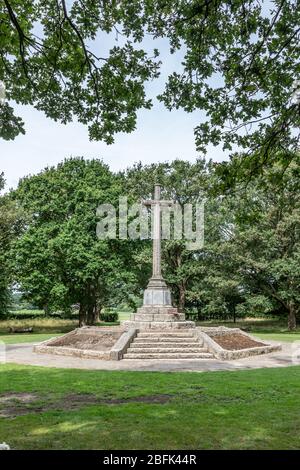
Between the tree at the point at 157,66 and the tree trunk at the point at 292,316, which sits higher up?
the tree at the point at 157,66

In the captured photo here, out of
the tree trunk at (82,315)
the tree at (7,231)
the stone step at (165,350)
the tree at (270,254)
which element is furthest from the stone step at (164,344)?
the tree trunk at (82,315)

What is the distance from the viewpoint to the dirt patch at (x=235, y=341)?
1764 centimetres

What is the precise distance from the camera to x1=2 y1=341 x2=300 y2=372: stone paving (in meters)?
13.2

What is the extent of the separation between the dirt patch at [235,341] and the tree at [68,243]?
42.1 feet

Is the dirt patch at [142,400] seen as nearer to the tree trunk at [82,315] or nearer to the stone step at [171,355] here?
the stone step at [171,355]

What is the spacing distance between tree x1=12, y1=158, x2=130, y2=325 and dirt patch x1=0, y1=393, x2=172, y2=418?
2058 centimetres

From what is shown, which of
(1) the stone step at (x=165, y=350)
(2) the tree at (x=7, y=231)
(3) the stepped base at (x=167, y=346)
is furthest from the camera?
(2) the tree at (x=7, y=231)

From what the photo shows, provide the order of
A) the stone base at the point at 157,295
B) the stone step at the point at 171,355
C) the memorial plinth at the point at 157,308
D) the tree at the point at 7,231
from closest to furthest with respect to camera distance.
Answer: the stone step at the point at 171,355 < the memorial plinth at the point at 157,308 < the stone base at the point at 157,295 < the tree at the point at 7,231

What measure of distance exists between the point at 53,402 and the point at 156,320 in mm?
12252

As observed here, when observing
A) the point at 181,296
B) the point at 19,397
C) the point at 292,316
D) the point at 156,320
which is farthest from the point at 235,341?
the point at 181,296

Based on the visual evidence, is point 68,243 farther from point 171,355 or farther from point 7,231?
point 171,355

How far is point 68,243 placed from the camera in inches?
1167
